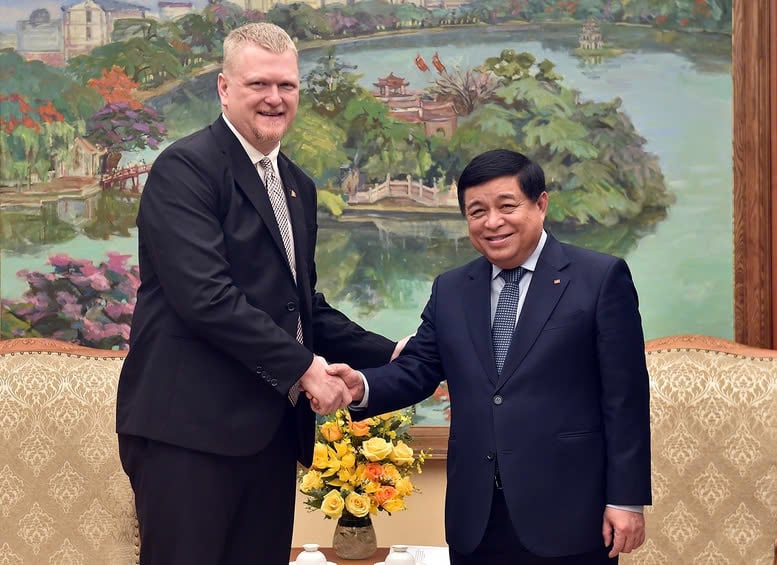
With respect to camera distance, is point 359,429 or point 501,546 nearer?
point 501,546

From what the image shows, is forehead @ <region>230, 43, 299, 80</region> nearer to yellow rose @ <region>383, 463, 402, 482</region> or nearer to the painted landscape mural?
yellow rose @ <region>383, 463, 402, 482</region>

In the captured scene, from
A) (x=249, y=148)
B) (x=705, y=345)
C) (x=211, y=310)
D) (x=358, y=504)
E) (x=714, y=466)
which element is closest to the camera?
(x=211, y=310)

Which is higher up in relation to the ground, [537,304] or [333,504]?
[537,304]

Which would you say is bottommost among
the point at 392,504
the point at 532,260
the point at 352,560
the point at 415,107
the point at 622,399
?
the point at 352,560

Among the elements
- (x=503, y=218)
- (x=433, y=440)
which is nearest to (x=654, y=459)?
(x=433, y=440)

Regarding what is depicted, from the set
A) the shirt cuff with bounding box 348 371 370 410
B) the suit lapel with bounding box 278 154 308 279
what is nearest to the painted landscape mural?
the shirt cuff with bounding box 348 371 370 410

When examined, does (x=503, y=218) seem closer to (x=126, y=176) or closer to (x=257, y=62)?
(x=257, y=62)

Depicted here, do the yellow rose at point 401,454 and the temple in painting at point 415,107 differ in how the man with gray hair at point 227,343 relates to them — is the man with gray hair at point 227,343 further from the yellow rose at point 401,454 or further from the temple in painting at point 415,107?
the temple in painting at point 415,107

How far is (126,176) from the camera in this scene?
3.73 m

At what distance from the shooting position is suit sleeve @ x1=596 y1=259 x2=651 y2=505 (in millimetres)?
2146

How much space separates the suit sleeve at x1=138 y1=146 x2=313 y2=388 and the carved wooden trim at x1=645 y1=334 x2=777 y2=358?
170cm

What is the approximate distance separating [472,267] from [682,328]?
1587 millimetres

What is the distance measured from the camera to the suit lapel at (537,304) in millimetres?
2199

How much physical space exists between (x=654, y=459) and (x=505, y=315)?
4.30 ft
